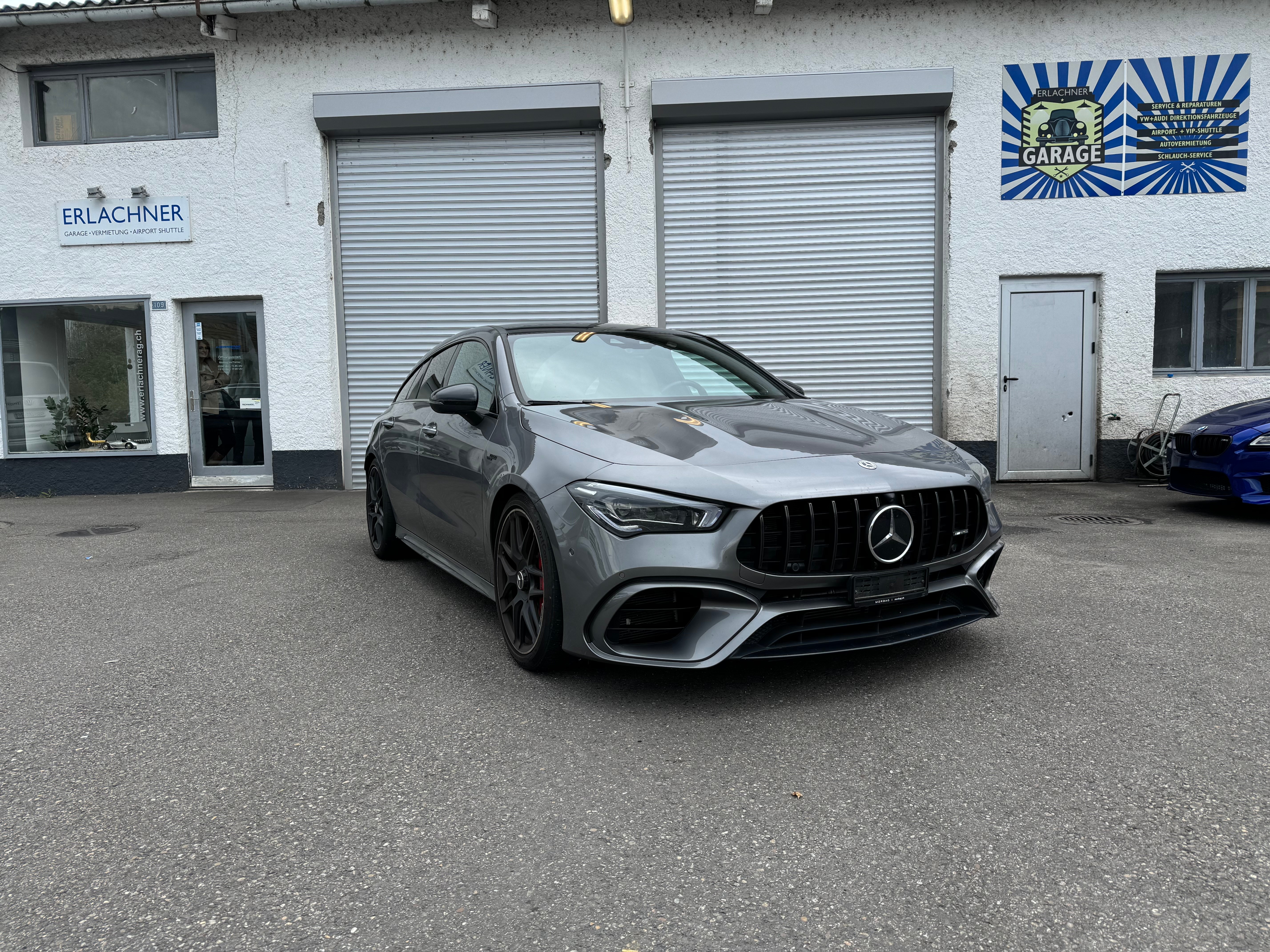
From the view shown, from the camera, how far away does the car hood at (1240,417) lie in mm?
7430

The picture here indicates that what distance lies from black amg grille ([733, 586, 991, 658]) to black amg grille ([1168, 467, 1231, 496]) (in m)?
5.28

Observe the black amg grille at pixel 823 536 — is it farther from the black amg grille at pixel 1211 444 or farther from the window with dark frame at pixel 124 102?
the window with dark frame at pixel 124 102

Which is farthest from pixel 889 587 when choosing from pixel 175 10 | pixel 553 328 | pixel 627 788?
pixel 175 10

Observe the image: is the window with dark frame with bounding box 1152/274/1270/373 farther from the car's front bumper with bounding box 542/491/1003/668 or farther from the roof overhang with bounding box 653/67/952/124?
the car's front bumper with bounding box 542/491/1003/668

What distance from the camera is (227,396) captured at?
35.9 ft

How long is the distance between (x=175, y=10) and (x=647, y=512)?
32.9 feet

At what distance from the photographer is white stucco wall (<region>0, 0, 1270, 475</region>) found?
1003 cm

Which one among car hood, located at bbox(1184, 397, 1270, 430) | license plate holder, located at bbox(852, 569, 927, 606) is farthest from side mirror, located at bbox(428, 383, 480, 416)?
car hood, located at bbox(1184, 397, 1270, 430)

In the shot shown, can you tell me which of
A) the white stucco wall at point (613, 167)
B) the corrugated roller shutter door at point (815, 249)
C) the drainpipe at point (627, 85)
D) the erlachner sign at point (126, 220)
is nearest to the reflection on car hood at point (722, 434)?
the corrugated roller shutter door at point (815, 249)

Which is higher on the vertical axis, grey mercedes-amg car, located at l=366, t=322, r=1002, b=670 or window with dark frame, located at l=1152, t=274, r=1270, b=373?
window with dark frame, located at l=1152, t=274, r=1270, b=373

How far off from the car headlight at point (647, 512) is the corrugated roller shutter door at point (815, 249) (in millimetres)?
7535

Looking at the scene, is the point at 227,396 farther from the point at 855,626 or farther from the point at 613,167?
the point at 855,626

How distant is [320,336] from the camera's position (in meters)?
10.6

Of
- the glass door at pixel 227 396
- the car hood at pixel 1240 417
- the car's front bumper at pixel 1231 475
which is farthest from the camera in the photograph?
the glass door at pixel 227 396
